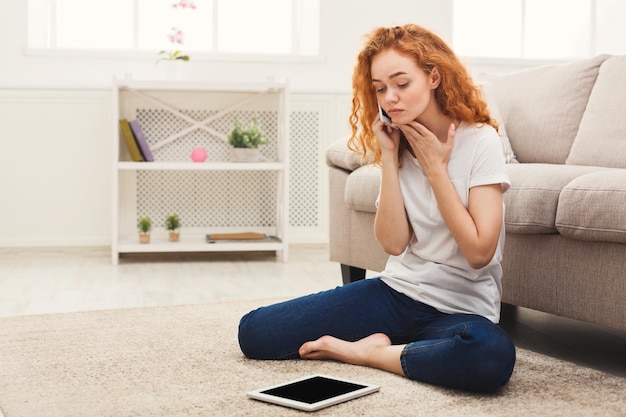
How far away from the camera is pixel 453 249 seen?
5.65ft

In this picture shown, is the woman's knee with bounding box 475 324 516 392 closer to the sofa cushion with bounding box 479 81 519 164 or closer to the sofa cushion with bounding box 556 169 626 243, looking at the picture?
the sofa cushion with bounding box 556 169 626 243

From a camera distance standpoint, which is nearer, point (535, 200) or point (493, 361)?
point (493, 361)

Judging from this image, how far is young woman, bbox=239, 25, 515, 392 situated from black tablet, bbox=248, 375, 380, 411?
144 mm

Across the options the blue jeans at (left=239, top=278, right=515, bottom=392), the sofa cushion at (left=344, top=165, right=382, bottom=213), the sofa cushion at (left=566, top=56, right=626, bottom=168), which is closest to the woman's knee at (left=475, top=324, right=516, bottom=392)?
the blue jeans at (left=239, top=278, right=515, bottom=392)

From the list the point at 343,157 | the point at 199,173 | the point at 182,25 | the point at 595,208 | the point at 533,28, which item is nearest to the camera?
the point at 595,208

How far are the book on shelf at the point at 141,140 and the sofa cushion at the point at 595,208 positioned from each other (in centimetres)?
230

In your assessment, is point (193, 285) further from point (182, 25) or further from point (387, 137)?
point (182, 25)

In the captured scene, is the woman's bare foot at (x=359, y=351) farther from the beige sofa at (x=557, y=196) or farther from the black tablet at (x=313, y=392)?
the beige sofa at (x=557, y=196)

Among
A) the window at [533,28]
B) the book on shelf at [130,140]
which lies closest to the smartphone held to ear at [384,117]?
the book on shelf at [130,140]

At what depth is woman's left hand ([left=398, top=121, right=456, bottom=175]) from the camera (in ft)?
5.54

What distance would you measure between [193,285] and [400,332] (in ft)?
4.84

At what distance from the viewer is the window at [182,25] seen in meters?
4.23

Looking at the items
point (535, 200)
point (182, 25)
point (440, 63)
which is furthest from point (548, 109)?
point (182, 25)

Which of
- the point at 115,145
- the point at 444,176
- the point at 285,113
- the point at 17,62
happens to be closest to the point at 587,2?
the point at 285,113
